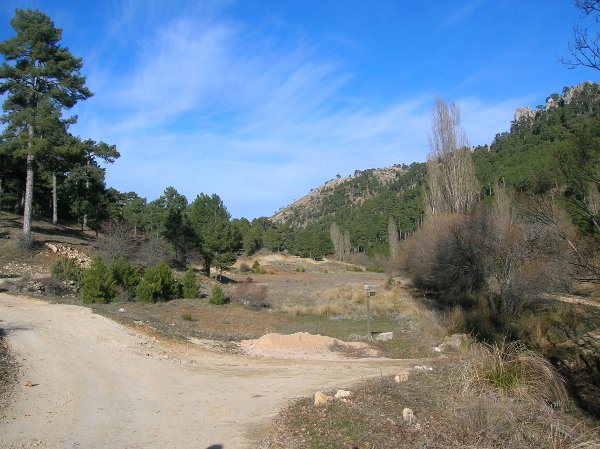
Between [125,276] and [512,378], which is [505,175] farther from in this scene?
[512,378]

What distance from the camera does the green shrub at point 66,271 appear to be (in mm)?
25656

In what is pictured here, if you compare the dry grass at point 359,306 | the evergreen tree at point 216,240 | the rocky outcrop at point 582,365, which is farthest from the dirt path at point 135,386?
the evergreen tree at point 216,240

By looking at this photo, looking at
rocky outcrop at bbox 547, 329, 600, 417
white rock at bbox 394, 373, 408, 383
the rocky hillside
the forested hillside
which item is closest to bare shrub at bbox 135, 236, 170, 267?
the forested hillside

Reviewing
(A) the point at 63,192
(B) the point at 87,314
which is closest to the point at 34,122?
(B) the point at 87,314

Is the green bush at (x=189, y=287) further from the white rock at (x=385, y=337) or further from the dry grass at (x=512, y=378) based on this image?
the dry grass at (x=512, y=378)

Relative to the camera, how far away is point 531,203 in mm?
10906

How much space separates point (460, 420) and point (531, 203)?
635 centimetres

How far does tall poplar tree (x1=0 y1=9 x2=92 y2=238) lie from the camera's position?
28.6 metres

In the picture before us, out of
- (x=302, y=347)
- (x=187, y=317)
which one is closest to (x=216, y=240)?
(x=187, y=317)

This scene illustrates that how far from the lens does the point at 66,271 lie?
84.8 ft

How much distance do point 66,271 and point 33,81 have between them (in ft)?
41.0

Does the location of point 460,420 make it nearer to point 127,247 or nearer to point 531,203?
point 531,203

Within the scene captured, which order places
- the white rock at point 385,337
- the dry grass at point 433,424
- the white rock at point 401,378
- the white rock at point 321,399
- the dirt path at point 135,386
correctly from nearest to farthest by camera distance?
the dry grass at point 433,424
the dirt path at point 135,386
the white rock at point 321,399
the white rock at point 401,378
the white rock at point 385,337

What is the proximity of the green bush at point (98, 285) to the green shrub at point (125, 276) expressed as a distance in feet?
4.39
